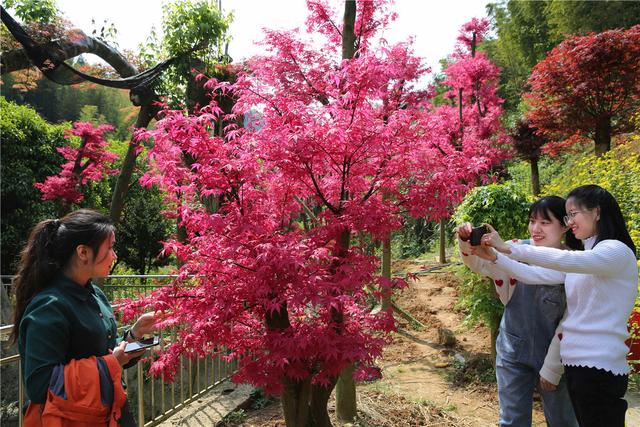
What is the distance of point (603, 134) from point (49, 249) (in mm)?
8122

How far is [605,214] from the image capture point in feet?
5.44

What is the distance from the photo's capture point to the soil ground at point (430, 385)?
11.1ft

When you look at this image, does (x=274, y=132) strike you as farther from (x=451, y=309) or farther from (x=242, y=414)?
(x=451, y=309)

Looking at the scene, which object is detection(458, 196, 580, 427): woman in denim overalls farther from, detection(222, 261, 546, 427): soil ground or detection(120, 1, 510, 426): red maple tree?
detection(222, 261, 546, 427): soil ground

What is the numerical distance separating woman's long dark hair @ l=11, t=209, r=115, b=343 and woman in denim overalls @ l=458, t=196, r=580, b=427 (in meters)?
1.44

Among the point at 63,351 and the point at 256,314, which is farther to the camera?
the point at 256,314

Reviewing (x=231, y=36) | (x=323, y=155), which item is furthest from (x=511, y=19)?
(x=323, y=155)

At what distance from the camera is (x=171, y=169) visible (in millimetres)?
2311

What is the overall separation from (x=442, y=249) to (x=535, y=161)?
9.71ft

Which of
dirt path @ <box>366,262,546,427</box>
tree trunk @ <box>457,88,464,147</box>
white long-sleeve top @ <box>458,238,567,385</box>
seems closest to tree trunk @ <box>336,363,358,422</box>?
dirt path @ <box>366,262,546,427</box>

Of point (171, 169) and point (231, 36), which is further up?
point (231, 36)

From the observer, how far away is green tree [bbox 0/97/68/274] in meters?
9.35

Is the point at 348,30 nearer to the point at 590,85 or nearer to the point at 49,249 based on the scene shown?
the point at 49,249

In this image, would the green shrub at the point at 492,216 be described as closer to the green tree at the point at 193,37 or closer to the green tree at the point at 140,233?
the green tree at the point at 193,37
